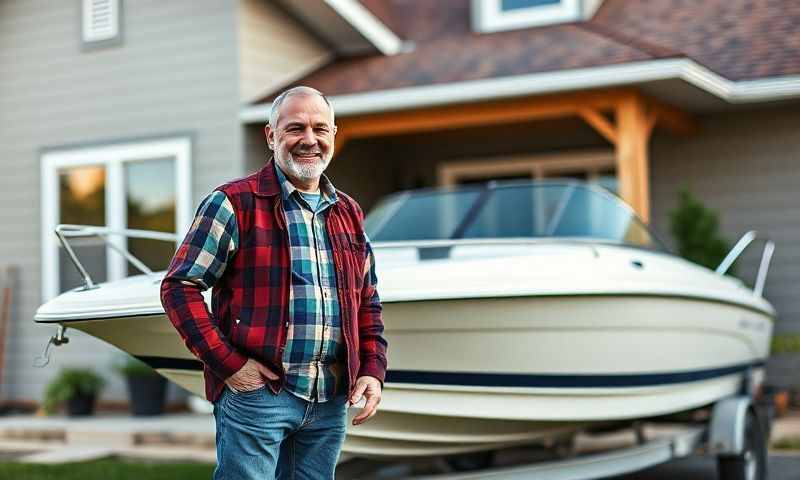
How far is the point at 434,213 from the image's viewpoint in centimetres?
592

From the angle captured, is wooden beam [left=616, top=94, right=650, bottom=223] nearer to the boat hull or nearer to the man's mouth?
the boat hull

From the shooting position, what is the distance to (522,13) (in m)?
10.9

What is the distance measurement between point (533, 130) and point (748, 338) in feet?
16.5

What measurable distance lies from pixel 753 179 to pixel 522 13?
113 inches

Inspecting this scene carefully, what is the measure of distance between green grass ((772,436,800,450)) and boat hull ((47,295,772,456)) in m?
2.52

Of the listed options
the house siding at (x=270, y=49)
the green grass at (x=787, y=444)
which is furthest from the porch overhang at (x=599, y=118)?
the green grass at (x=787, y=444)

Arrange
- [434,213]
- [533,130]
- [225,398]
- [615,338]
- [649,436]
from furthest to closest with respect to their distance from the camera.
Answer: [533,130]
[649,436]
[434,213]
[615,338]
[225,398]

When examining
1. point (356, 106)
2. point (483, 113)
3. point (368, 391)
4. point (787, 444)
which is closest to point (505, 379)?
point (368, 391)

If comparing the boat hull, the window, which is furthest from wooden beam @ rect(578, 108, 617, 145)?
the boat hull

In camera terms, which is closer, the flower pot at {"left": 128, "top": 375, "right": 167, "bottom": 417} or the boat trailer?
the boat trailer

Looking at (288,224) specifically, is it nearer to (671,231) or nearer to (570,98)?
(570,98)

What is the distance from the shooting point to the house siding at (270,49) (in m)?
9.95

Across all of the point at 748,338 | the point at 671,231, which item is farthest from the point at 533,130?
the point at 748,338

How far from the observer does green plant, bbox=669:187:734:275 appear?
30.3ft
